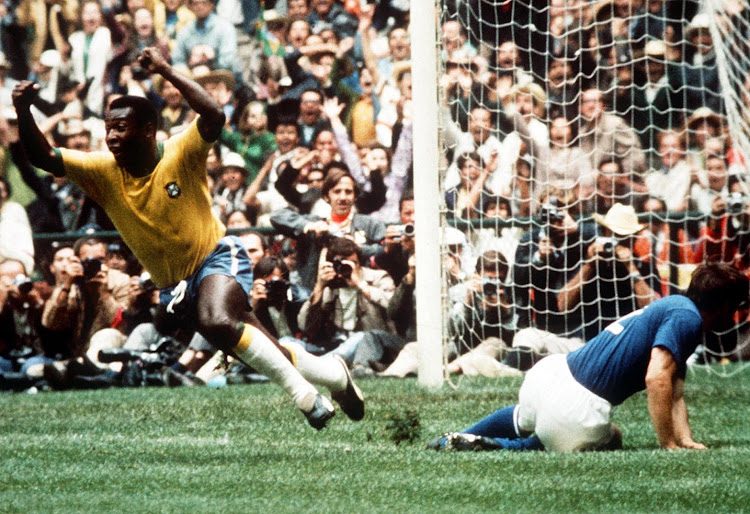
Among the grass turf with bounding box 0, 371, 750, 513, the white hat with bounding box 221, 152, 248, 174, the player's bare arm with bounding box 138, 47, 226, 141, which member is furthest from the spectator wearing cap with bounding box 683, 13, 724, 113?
the player's bare arm with bounding box 138, 47, 226, 141

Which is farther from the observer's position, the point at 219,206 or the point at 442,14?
the point at 219,206

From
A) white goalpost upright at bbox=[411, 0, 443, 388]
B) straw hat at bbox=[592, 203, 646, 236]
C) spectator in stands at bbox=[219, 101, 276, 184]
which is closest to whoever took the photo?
white goalpost upright at bbox=[411, 0, 443, 388]

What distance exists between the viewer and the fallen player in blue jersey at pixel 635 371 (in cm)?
605

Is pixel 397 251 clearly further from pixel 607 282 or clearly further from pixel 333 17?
pixel 333 17

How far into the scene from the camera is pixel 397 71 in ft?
43.2

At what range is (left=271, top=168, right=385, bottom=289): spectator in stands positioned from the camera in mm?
12109

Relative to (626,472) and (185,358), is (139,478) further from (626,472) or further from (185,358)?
(185,358)

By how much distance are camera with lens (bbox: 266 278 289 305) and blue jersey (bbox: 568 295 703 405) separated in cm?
595

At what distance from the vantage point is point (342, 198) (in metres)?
12.3

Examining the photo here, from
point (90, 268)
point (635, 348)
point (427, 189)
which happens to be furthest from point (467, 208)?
point (635, 348)

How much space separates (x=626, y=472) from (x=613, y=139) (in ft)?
22.0

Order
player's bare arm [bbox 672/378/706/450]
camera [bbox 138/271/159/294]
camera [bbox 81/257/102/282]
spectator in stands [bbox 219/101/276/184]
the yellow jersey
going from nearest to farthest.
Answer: player's bare arm [bbox 672/378/706/450]
the yellow jersey
camera [bbox 138/271/159/294]
camera [bbox 81/257/102/282]
spectator in stands [bbox 219/101/276/184]

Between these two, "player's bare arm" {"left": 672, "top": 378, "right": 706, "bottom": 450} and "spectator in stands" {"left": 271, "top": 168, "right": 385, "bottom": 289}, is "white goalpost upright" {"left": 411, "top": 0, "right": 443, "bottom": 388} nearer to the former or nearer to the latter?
"spectator in stands" {"left": 271, "top": 168, "right": 385, "bottom": 289}

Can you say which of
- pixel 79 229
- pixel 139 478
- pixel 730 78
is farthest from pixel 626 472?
pixel 79 229
